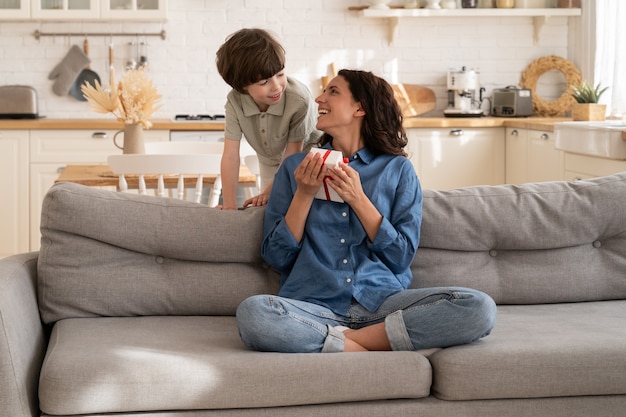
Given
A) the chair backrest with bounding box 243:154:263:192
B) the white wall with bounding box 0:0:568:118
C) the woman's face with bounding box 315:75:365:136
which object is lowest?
the chair backrest with bounding box 243:154:263:192

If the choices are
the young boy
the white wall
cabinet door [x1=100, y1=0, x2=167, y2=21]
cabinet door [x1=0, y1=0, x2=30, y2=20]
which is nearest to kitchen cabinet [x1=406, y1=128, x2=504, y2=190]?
the white wall

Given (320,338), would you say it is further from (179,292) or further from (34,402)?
(34,402)

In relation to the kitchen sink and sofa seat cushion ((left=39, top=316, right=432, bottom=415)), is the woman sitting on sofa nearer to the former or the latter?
sofa seat cushion ((left=39, top=316, right=432, bottom=415))

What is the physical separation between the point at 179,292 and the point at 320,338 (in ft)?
1.71

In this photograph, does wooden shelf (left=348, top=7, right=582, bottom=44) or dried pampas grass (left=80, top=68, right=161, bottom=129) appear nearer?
dried pampas grass (left=80, top=68, right=161, bottom=129)

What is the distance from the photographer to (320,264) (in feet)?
8.43

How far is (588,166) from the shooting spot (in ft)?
15.5

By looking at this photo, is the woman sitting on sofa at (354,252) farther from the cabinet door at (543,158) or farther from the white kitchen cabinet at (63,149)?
the white kitchen cabinet at (63,149)

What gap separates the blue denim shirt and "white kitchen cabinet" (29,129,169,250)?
3.21m

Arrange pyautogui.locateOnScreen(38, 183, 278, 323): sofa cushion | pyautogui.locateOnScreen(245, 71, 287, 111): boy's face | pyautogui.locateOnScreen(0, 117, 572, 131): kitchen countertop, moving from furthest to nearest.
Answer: pyautogui.locateOnScreen(0, 117, 572, 131): kitchen countertop → pyautogui.locateOnScreen(245, 71, 287, 111): boy's face → pyautogui.locateOnScreen(38, 183, 278, 323): sofa cushion

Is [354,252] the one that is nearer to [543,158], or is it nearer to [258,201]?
[258,201]

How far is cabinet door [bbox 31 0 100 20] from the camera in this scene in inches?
233

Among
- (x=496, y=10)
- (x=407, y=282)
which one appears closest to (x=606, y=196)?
(x=407, y=282)

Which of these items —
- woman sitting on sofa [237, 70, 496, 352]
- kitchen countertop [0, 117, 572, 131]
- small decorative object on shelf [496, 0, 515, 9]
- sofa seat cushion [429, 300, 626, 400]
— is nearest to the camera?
sofa seat cushion [429, 300, 626, 400]
